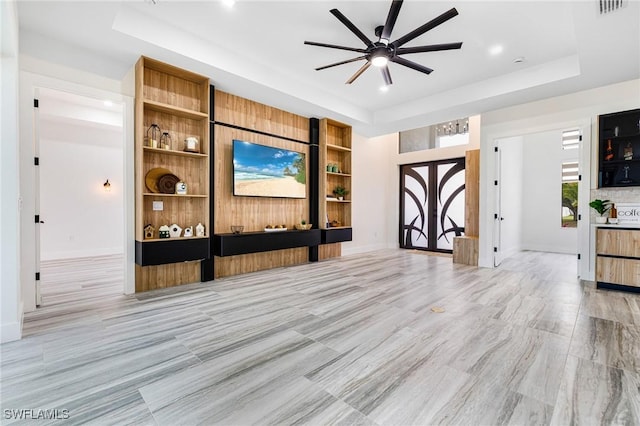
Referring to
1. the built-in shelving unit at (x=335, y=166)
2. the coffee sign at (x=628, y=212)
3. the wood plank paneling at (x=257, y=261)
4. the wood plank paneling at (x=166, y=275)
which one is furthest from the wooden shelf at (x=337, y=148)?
the coffee sign at (x=628, y=212)

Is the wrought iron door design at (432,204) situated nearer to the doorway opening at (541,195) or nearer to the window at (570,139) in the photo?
the doorway opening at (541,195)

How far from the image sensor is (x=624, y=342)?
244cm

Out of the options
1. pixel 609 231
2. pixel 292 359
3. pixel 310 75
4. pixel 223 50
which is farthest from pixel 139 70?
pixel 609 231

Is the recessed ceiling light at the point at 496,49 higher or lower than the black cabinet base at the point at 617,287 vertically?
higher

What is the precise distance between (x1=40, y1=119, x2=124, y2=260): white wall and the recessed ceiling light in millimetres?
7308

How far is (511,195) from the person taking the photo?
7.24 m

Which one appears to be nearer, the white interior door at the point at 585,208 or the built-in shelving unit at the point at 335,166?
the white interior door at the point at 585,208

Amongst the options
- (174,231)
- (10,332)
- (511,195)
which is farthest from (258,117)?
(511,195)

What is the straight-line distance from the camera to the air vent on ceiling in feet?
8.48

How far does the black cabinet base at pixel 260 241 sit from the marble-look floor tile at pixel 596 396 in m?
4.01

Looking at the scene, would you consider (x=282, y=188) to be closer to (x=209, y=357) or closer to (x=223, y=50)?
(x=223, y=50)

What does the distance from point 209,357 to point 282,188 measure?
3.70 m

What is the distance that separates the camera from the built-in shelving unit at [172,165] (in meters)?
3.76

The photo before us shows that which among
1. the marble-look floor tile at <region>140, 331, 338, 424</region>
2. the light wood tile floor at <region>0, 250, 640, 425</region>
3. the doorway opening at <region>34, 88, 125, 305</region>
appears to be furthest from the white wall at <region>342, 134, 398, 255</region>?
the doorway opening at <region>34, 88, 125, 305</region>
